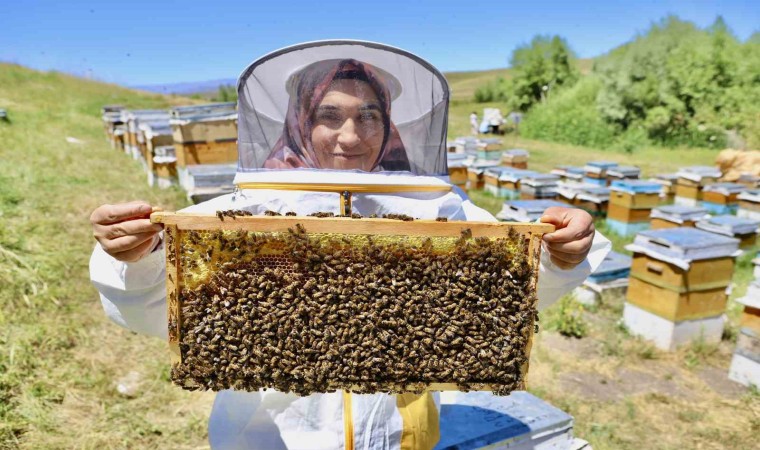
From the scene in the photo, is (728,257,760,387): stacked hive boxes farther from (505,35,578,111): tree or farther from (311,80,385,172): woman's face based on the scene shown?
(505,35,578,111): tree

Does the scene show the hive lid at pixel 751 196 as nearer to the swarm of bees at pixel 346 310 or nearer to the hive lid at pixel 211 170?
the hive lid at pixel 211 170

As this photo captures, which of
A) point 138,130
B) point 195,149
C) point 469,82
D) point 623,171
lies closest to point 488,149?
point 623,171

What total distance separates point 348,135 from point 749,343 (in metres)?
4.48

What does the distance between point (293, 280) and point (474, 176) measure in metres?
10.8

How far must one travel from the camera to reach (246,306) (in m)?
1.42

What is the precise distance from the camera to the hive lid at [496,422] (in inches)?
89.2

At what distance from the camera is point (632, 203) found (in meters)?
8.13

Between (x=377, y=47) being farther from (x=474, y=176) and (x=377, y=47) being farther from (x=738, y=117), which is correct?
(x=738, y=117)

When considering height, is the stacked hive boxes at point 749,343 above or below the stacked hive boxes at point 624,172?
below

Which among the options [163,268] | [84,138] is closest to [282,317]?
[163,268]

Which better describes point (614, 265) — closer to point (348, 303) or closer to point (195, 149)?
point (348, 303)

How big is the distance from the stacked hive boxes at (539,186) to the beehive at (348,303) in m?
8.11

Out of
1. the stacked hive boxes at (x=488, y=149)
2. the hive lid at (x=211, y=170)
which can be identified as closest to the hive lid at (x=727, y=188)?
the stacked hive boxes at (x=488, y=149)

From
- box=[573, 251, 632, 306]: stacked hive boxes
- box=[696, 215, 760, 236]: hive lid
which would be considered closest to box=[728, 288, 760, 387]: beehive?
box=[573, 251, 632, 306]: stacked hive boxes
